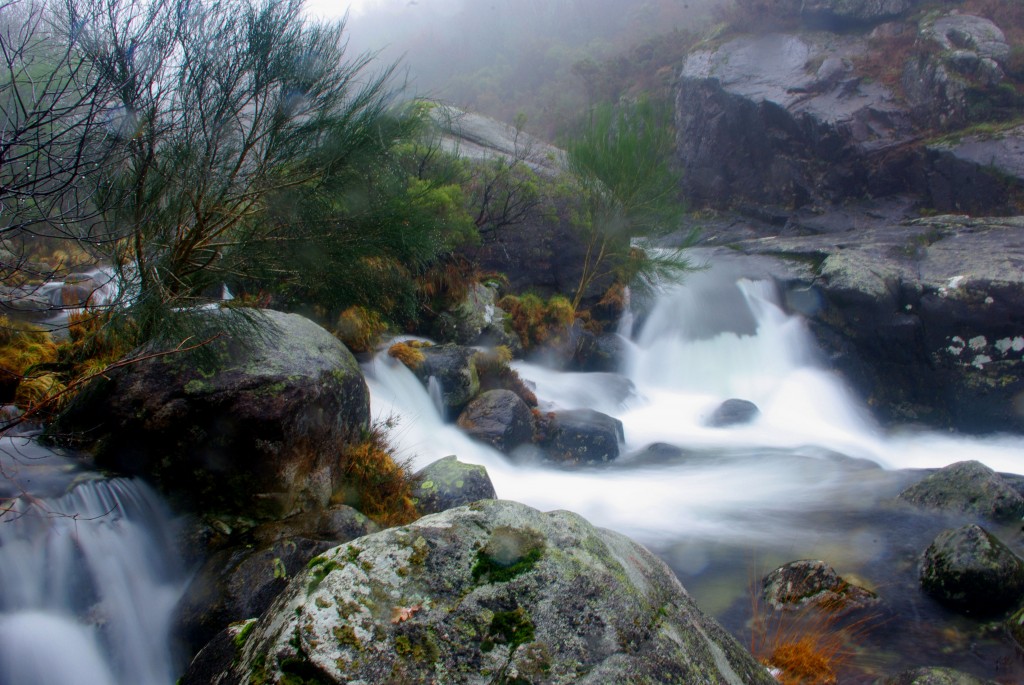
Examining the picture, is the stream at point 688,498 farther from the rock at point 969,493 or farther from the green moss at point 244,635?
the green moss at point 244,635

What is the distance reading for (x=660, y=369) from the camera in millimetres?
12930

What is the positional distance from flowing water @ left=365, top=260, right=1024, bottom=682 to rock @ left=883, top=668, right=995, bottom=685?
2.13 ft

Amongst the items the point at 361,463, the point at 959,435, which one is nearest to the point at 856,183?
the point at 959,435

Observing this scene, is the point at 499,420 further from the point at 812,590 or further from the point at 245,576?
the point at 245,576

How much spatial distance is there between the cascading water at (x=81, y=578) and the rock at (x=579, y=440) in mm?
5100

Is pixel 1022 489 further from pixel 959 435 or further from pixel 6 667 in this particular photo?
pixel 6 667

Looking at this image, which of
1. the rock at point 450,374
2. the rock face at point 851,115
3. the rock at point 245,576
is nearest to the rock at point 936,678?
the rock at point 245,576

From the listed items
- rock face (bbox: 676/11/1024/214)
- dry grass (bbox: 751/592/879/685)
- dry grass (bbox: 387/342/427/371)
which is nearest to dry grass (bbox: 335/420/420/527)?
dry grass (bbox: 387/342/427/371)

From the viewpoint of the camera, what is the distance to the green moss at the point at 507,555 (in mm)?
2090

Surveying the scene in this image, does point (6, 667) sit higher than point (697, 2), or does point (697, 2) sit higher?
point (697, 2)

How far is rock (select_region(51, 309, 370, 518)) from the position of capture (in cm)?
470

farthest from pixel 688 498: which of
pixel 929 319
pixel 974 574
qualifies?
pixel 929 319

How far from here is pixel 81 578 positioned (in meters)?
3.84

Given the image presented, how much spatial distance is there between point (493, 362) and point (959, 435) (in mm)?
8046
